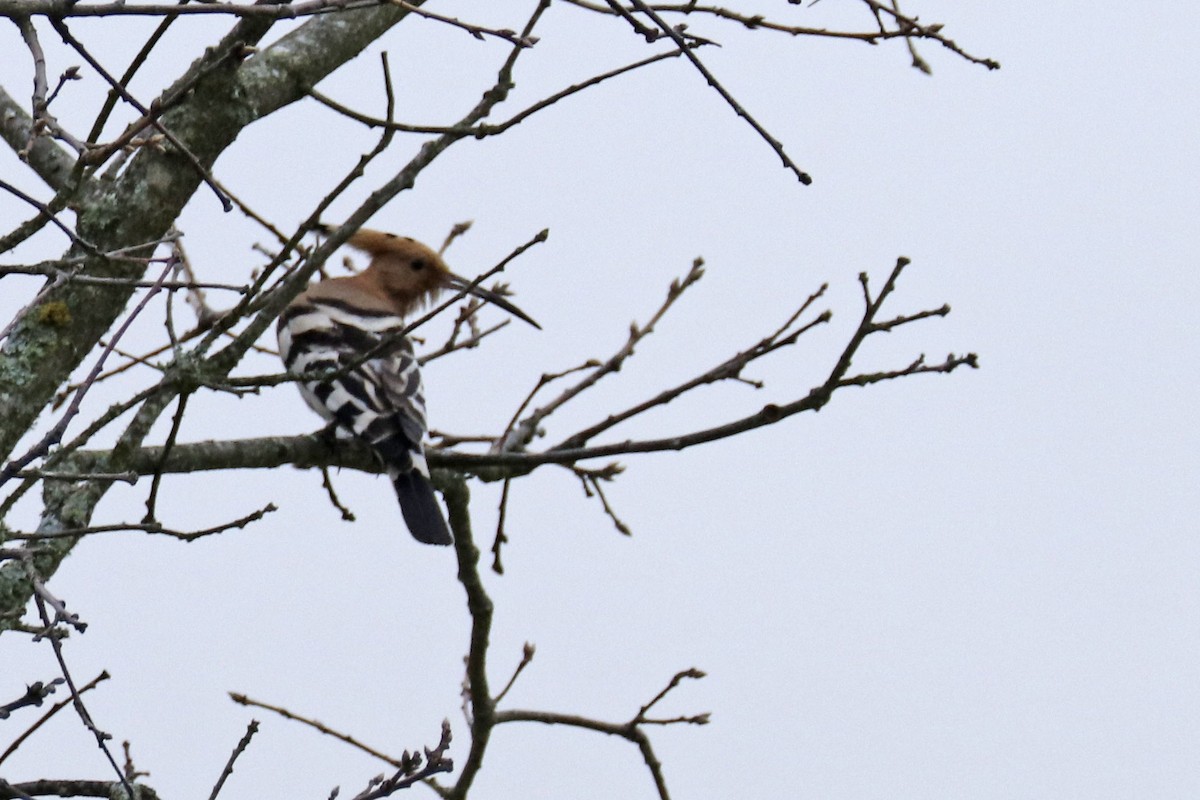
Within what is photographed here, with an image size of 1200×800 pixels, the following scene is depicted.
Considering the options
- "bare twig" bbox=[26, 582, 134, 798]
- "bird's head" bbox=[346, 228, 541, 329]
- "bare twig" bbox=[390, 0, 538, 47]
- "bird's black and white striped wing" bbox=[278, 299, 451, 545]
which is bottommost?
"bare twig" bbox=[26, 582, 134, 798]

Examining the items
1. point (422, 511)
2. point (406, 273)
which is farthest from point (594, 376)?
point (406, 273)

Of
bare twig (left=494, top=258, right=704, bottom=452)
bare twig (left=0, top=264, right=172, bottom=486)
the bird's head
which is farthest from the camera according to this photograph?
the bird's head

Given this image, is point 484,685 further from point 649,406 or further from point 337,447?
point 649,406

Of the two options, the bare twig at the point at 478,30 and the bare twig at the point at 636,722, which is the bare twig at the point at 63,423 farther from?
the bare twig at the point at 636,722

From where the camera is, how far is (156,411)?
2.91 meters

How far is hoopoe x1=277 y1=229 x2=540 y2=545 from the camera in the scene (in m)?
3.82

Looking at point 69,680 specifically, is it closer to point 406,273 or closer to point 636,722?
point 636,722

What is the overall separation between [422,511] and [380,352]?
116 centimetres

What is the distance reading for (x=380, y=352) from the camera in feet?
8.85

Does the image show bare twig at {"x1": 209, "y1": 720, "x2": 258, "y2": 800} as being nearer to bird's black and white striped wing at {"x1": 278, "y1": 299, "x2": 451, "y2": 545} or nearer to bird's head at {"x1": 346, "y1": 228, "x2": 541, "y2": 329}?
bird's black and white striped wing at {"x1": 278, "y1": 299, "x2": 451, "y2": 545}

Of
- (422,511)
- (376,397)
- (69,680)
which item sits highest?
(376,397)

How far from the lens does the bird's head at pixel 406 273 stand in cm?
579

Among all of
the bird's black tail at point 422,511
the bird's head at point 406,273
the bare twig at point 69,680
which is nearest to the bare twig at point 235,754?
the bare twig at point 69,680

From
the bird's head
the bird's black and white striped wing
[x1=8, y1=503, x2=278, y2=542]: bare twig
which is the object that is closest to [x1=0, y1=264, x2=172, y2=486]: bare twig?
[x1=8, y1=503, x2=278, y2=542]: bare twig
